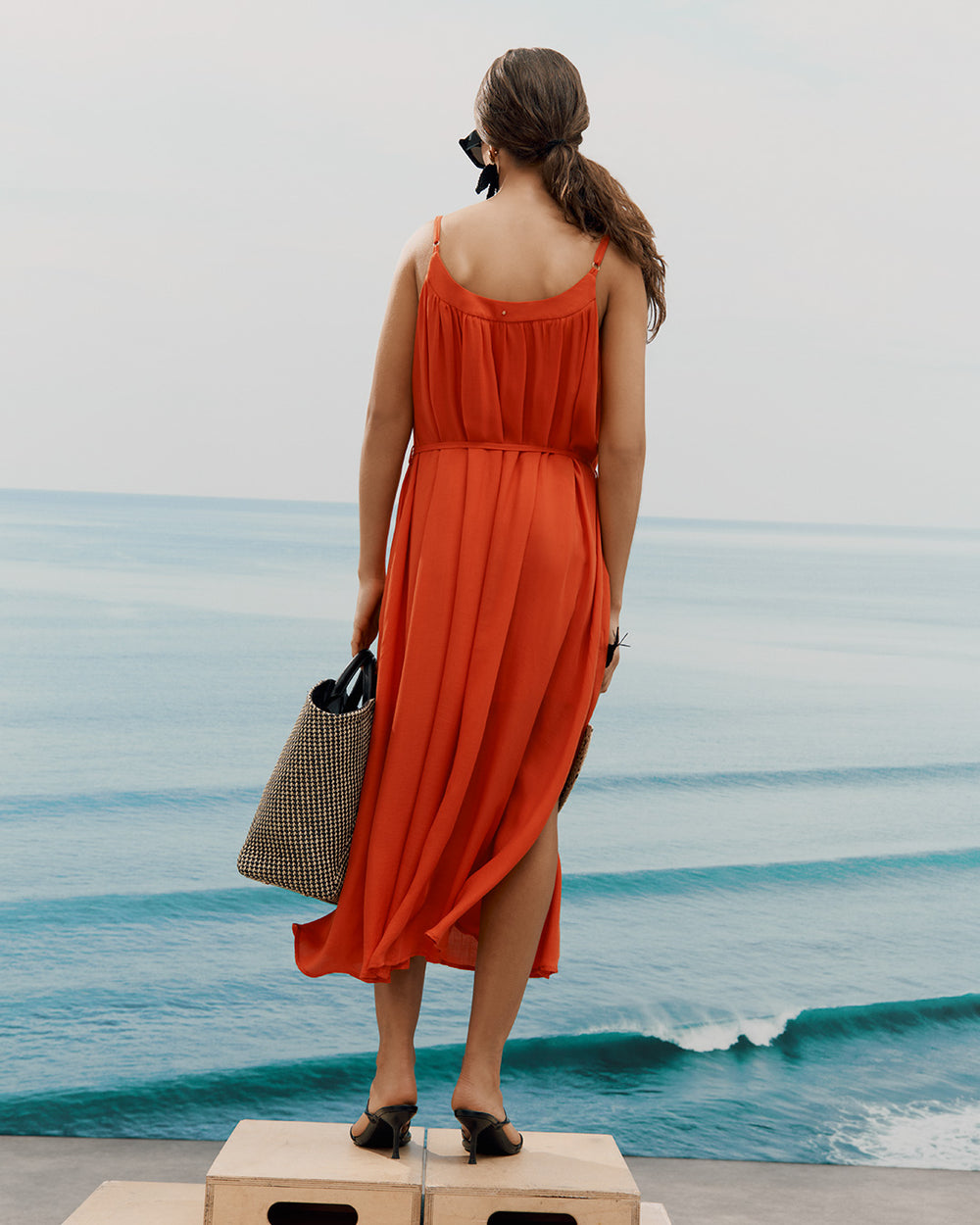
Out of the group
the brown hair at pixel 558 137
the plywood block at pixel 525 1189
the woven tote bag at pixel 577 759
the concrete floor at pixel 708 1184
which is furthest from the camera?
the concrete floor at pixel 708 1184

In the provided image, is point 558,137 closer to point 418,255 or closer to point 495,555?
point 418,255

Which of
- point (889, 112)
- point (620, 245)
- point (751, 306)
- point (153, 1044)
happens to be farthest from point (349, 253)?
point (620, 245)

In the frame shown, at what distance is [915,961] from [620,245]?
422cm

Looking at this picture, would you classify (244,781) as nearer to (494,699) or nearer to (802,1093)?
(802,1093)

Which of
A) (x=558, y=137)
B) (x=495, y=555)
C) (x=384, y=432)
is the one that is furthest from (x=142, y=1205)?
(x=558, y=137)

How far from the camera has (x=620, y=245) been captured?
74.5 inches

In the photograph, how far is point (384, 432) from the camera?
1953 millimetres

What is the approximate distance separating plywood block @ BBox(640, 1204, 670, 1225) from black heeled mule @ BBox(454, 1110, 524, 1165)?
287 mm

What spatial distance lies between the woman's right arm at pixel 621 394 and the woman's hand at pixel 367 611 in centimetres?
38

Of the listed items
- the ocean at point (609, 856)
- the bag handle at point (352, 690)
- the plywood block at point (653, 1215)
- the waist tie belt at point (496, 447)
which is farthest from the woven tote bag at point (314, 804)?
the ocean at point (609, 856)

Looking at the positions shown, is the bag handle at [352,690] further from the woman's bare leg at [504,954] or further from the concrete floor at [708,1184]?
the concrete floor at [708,1184]

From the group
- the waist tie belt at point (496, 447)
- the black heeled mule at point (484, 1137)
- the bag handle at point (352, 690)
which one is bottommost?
the black heeled mule at point (484, 1137)

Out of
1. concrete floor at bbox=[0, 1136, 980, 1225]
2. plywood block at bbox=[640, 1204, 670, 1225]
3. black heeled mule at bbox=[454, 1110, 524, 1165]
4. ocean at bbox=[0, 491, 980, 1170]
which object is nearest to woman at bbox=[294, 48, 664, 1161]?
black heeled mule at bbox=[454, 1110, 524, 1165]

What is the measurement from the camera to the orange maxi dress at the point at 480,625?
1875mm
